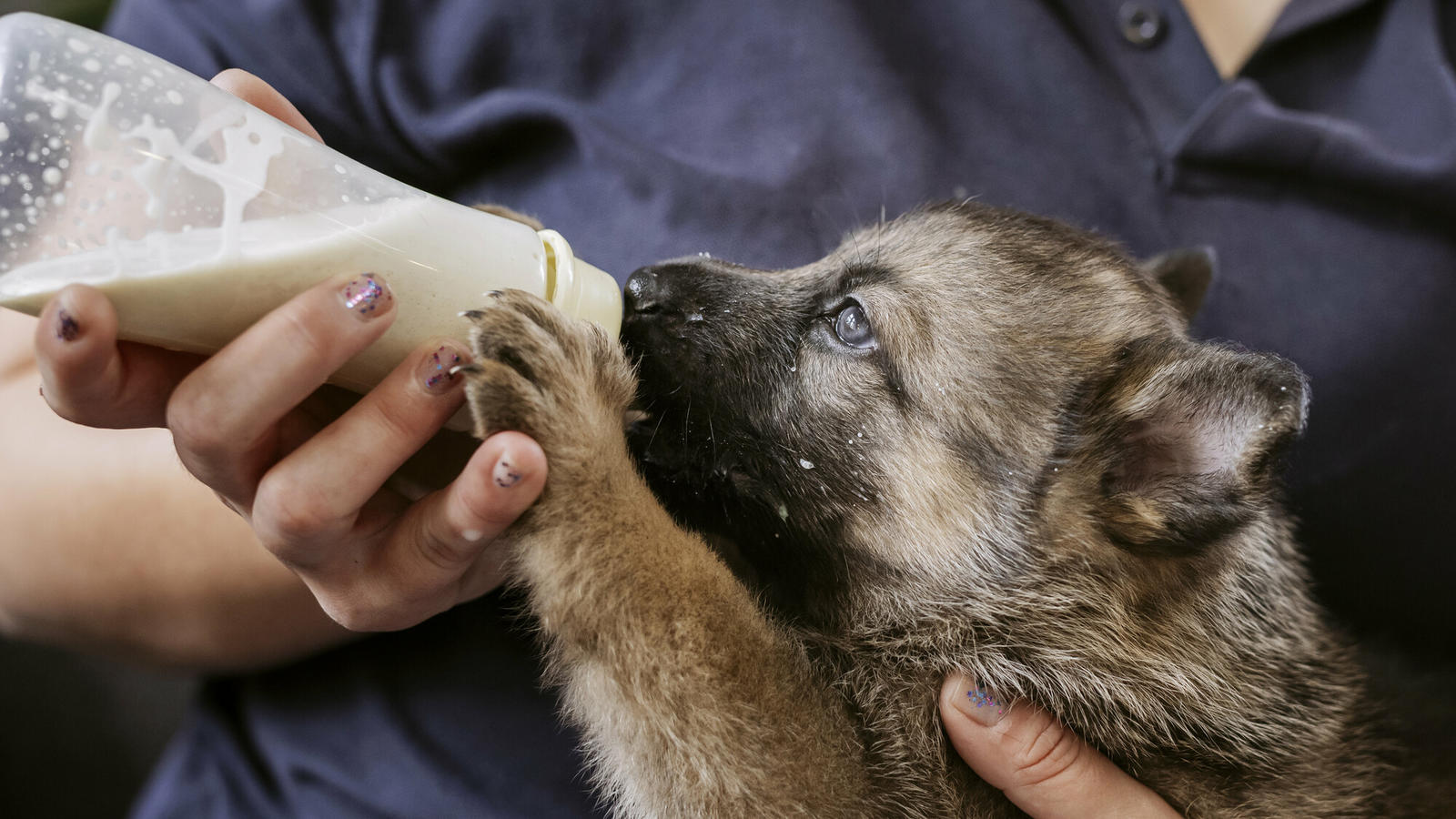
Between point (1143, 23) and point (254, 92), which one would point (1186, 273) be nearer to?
point (1143, 23)

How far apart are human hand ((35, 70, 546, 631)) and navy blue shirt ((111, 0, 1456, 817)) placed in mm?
632

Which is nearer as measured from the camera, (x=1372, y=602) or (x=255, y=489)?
(x=255, y=489)

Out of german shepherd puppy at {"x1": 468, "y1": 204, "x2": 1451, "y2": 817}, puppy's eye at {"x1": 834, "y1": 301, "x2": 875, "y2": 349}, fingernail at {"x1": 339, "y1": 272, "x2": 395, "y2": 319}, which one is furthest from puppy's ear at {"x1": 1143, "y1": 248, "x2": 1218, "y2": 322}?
fingernail at {"x1": 339, "y1": 272, "x2": 395, "y2": 319}

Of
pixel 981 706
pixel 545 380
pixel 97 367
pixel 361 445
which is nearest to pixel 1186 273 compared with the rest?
pixel 981 706

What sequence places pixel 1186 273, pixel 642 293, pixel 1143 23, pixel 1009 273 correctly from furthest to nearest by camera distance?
pixel 1143 23 → pixel 1186 273 → pixel 1009 273 → pixel 642 293

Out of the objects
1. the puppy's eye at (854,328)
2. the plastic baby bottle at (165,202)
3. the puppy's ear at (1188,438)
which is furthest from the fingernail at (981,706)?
the plastic baby bottle at (165,202)

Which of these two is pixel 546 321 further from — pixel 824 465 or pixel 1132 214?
pixel 1132 214

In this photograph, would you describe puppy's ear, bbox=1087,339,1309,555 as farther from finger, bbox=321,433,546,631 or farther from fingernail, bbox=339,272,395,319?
fingernail, bbox=339,272,395,319

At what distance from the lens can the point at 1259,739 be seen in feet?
5.23

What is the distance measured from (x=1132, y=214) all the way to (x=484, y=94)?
157cm

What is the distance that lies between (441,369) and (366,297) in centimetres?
14

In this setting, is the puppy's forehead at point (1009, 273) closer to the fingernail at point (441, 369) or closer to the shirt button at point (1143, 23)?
the shirt button at point (1143, 23)

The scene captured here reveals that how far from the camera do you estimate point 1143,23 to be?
2135 millimetres

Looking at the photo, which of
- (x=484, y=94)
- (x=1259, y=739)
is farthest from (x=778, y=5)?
(x=1259, y=739)
